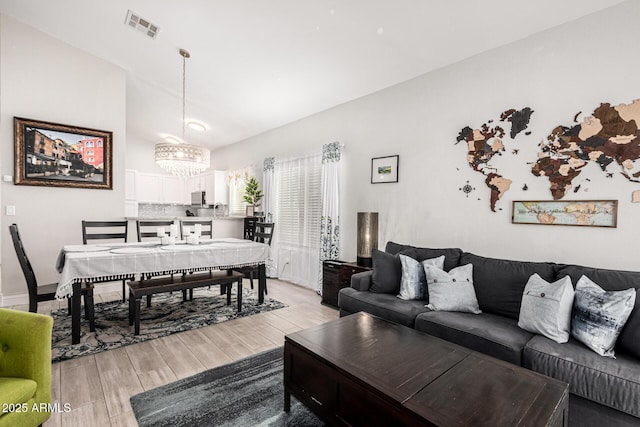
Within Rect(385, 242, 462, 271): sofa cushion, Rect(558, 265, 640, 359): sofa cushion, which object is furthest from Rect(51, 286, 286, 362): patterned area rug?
Rect(558, 265, 640, 359): sofa cushion

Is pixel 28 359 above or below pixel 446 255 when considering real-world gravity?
below

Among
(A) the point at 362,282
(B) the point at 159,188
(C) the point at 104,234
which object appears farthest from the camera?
(B) the point at 159,188

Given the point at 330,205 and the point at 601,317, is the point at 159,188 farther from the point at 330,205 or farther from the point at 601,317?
the point at 601,317

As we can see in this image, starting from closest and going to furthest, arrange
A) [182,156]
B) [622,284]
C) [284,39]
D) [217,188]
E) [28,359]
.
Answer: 1. [28,359]
2. [622,284]
3. [284,39]
4. [182,156]
5. [217,188]

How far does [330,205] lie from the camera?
4492 mm

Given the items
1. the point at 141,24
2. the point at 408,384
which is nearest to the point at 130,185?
the point at 141,24

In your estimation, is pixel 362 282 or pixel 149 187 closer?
pixel 362 282

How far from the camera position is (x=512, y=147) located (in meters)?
2.81

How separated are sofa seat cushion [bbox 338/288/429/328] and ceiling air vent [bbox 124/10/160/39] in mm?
3976

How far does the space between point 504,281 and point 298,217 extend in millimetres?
3487

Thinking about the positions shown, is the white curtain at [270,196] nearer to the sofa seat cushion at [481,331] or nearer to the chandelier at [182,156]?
the chandelier at [182,156]

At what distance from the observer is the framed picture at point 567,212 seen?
232 centimetres

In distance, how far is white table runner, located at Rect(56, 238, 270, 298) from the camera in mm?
2666

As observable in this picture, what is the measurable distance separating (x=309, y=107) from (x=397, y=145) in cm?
174
